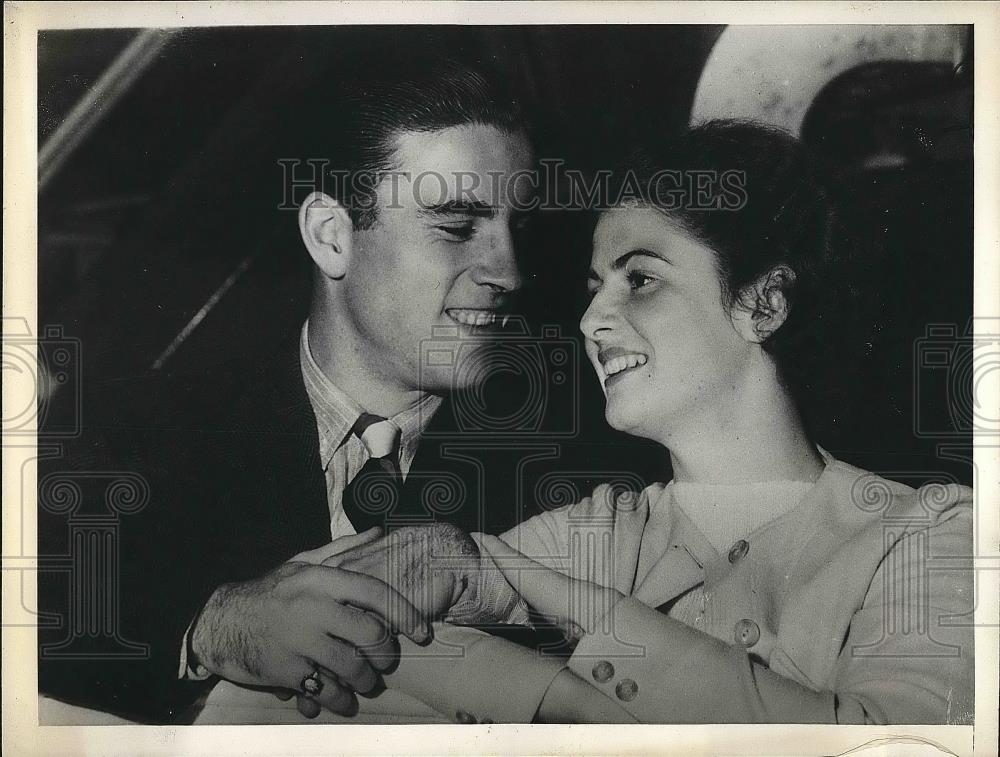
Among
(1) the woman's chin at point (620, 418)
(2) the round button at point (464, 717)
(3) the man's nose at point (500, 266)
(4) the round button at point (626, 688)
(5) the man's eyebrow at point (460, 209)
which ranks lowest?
(2) the round button at point (464, 717)

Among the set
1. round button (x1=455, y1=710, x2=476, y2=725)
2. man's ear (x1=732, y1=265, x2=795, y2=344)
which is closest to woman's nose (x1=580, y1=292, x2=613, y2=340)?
man's ear (x1=732, y1=265, x2=795, y2=344)

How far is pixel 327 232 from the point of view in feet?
6.02

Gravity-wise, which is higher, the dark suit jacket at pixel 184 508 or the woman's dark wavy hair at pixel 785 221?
the woman's dark wavy hair at pixel 785 221

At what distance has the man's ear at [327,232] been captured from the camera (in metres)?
1.83

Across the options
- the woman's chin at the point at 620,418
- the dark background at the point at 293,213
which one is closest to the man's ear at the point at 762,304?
the dark background at the point at 293,213

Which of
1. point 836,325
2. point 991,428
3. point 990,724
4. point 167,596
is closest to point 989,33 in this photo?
point 836,325

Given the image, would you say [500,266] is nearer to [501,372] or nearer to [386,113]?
[501,372]

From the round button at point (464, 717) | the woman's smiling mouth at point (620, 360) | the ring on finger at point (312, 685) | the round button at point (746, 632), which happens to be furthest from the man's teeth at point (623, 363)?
the ring on finger at point (312, 685)

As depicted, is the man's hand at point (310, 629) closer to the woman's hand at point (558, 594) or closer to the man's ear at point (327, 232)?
the woman's hand at point (558, 594)

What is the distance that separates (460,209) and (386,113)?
251mm

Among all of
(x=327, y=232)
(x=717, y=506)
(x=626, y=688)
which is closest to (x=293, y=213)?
(x=327, y=232)

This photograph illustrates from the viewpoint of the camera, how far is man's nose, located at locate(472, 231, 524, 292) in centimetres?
182

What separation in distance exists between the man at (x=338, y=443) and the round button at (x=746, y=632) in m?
0.52

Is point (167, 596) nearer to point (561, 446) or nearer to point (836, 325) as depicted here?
point (561, 446)
